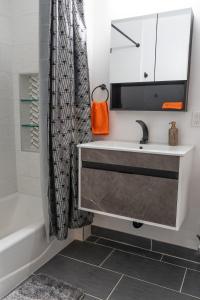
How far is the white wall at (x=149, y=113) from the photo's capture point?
1928 mm

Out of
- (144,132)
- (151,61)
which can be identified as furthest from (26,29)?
(144,132)

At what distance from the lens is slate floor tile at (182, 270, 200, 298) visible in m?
1.69

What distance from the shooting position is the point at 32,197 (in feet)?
8.28

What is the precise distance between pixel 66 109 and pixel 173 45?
3.07 feet

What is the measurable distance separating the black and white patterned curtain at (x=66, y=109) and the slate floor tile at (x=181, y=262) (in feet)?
2.57

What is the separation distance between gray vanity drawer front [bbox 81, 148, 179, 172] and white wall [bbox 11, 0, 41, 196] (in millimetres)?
812

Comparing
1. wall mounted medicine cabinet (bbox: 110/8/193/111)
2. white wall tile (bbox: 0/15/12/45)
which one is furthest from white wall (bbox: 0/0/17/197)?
wall mounted medicine cabinet (bbox: 110/8/193/111)

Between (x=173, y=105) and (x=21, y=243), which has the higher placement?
(x=173, y=105)

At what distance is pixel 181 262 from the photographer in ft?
6.67

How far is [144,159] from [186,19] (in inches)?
42.3

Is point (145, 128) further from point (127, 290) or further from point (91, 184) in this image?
point (127, 290)

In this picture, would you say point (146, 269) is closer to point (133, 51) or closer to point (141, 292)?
point (141, 292)

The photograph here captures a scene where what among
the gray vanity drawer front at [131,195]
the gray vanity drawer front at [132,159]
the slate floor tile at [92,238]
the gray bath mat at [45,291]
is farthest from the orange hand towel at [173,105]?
the gray bath mat at [45,291]

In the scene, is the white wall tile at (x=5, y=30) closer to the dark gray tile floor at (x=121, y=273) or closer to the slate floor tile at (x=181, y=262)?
the dark gray tile floor at (x=121, y=273)
